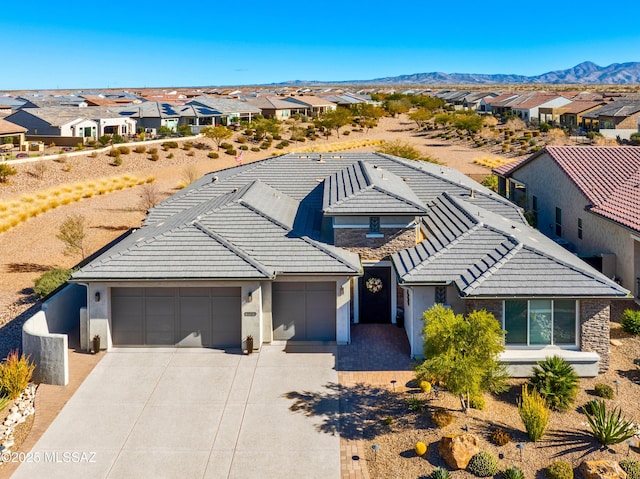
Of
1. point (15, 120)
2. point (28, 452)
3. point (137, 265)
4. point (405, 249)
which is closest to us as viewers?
point (28, 452)

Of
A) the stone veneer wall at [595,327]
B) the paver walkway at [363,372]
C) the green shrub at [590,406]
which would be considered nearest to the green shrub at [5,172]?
the paver walkway at [363,372]

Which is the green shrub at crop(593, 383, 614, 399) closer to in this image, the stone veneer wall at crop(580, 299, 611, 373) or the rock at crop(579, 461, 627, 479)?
the stone veneer wall at crop(580, 299, 611, 373)

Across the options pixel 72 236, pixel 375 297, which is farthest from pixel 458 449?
pixel 72 236

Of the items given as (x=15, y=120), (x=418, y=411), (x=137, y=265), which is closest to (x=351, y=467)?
(x=418, y=411)

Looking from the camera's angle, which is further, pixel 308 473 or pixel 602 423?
pixel 602 423

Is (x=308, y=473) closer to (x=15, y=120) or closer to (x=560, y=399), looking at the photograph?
(x=560, y=399)

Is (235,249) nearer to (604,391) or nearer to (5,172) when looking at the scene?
(604,391)

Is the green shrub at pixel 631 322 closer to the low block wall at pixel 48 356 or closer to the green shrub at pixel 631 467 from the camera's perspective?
the green shrub at pixel 631 467
